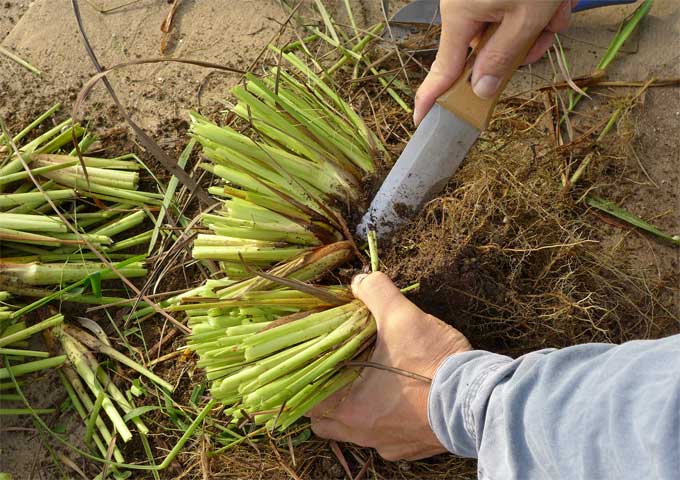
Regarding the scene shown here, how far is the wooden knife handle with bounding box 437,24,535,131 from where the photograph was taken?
129 centimetres

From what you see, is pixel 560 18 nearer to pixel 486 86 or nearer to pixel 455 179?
pixel 486 86

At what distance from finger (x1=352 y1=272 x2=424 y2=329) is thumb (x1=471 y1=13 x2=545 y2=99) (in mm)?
497

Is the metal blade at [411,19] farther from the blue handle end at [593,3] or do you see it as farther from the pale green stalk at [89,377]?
the pale green stalk at [89,377]

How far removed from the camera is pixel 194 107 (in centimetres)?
196

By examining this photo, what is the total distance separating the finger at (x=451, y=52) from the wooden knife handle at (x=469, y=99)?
0.02m

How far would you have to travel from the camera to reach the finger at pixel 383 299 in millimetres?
1337

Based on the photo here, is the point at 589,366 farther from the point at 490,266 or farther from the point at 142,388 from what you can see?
the point at 142,388

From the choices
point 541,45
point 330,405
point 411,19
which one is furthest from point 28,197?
point 541,45

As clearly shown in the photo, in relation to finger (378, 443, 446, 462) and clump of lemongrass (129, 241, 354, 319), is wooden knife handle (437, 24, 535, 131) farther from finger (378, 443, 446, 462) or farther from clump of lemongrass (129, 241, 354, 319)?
finger (378, 443, 446, 462)

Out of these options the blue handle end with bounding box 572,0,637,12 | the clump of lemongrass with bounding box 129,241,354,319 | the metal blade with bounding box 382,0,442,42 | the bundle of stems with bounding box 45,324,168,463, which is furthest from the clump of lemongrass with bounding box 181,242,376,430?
the blue handle end with bounding box 572,0,637,12

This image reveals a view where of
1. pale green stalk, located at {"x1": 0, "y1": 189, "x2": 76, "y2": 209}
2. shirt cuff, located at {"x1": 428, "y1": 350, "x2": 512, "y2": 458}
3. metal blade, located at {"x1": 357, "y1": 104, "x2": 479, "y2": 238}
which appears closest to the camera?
shirt cuff, located at {"x1": 428, "y1": 350, "x2": 512, "y2": 458}

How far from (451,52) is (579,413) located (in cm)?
85

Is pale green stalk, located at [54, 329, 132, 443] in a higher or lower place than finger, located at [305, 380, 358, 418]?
lower

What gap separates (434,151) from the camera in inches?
54.2
